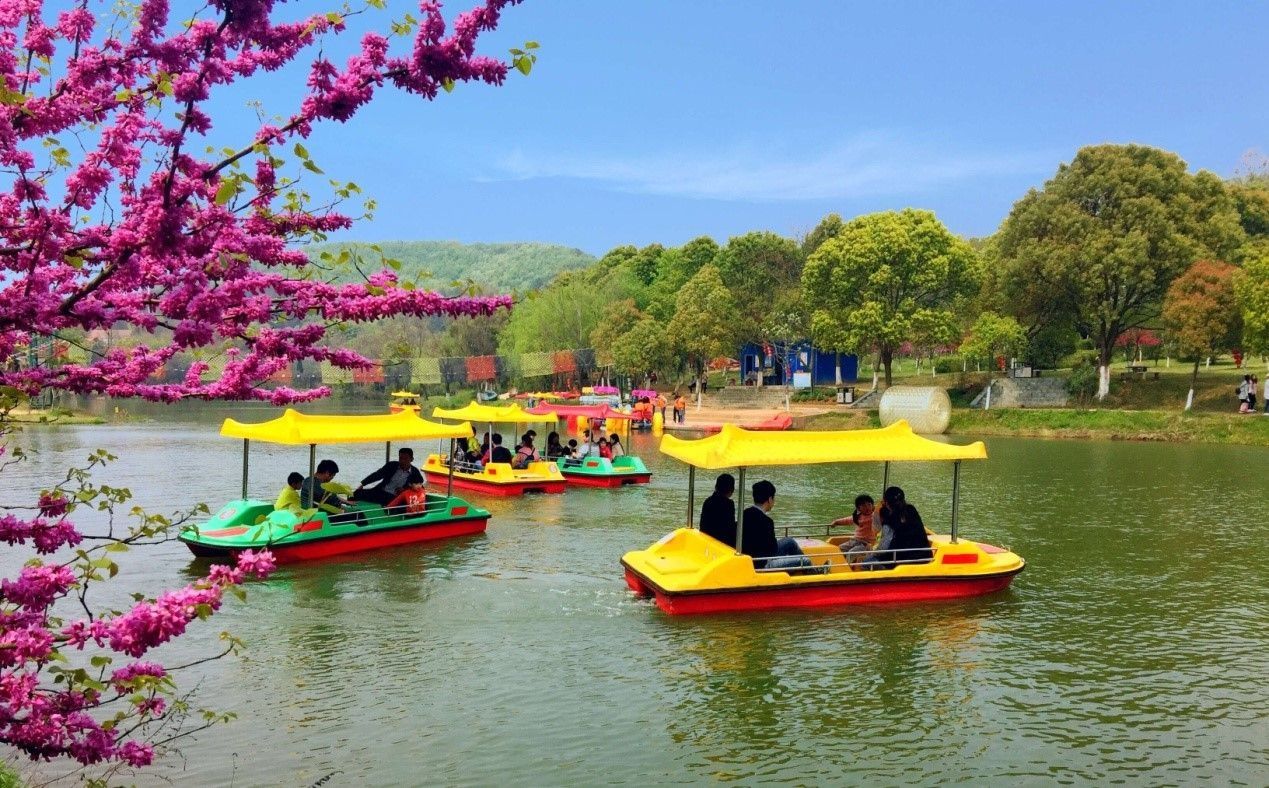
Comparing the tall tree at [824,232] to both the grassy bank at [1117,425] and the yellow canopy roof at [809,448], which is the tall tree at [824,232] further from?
the yellow canopy roof at [809,448]

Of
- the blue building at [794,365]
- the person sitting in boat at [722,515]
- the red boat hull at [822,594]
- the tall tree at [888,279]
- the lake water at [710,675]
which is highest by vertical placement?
the tall tree at [888,279]

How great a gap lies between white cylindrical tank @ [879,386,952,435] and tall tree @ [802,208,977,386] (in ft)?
9.10

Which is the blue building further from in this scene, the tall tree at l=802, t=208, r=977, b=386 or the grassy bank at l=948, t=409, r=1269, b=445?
the grassy bank at l=948, t=409, r=1269, b=445

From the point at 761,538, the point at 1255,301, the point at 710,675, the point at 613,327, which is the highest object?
the point at 613,327

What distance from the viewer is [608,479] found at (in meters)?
31.1

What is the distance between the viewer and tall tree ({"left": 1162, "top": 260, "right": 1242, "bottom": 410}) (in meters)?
47.0

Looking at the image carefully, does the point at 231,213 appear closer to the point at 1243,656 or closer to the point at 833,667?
the point at 833,667

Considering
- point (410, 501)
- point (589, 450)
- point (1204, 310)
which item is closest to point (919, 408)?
point (1204, 310)

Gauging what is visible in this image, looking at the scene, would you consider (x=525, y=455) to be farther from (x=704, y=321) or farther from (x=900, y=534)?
(x=704, y=321)

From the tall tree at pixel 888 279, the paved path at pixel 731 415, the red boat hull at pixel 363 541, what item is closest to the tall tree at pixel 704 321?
the paved path at pixel 731 415

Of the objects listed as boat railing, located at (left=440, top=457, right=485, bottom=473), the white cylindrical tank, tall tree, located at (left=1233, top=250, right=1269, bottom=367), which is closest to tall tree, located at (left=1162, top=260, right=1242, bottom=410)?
tall tree, located at (left=1233, top=250, right=1269, bottom=367)

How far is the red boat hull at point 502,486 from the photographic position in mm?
28609

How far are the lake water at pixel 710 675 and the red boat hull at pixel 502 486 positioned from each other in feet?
20.3

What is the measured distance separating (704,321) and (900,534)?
5668 centimetres
